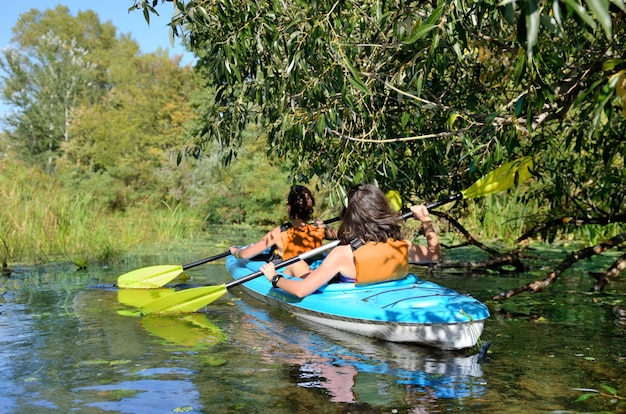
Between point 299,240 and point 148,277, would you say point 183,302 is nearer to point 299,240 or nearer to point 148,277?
point 299,240

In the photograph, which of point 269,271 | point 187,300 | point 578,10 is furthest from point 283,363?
point 578,10

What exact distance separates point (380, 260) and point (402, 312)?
45 cm

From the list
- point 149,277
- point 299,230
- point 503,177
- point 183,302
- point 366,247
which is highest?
point 503,177

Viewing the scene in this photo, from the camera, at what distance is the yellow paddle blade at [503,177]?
4859 millimetres

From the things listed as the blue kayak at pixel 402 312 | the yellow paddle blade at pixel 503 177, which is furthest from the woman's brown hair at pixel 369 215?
the yellow paddle blade at pixel 503 177

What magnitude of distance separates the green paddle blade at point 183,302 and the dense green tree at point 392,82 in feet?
3.95

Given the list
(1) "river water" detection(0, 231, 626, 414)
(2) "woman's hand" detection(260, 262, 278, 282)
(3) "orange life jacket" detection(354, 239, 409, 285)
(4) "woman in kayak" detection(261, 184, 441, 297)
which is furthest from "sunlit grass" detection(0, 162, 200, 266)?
(3) "orange life jacket" detection(354, 239, 409, 285)

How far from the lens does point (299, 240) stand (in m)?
6.11

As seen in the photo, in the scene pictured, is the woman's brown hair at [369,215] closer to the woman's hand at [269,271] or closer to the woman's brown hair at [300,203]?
the woman's hand at [269,271]

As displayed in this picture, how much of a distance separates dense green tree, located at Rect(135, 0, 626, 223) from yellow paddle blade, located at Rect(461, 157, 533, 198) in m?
0.23

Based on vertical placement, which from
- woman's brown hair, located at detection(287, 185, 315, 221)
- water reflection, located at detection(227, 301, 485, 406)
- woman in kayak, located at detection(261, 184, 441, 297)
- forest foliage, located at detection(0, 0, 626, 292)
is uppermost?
forest foliage, located at detection(0, 0, 626, 292)

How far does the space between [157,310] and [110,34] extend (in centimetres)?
4746

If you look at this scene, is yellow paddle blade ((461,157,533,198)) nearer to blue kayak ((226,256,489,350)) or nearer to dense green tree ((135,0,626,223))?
dense green tree ((135,0,626,223))

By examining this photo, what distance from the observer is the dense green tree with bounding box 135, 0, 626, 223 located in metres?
3.57
